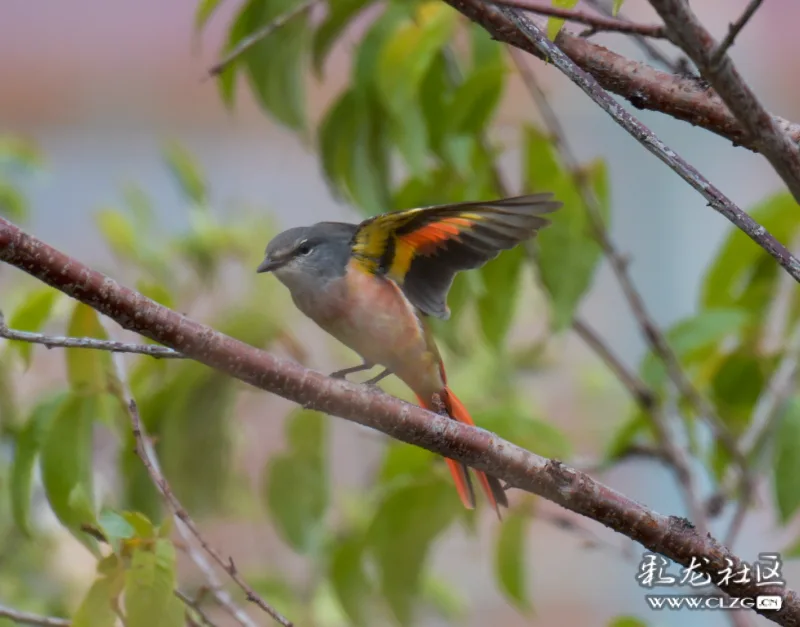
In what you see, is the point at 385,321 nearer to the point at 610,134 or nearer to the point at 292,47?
the point at 292,47

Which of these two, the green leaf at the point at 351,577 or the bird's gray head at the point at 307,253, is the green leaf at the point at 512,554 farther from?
the bird's gray head at the point at 307,253

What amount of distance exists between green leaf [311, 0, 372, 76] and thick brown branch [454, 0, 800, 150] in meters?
0.38

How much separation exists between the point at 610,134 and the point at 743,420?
5.52ft

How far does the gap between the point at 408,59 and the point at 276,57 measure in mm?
139

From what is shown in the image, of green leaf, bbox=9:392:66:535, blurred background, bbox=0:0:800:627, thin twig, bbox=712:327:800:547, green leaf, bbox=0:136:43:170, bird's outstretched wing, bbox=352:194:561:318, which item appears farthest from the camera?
blurred background, bbox=0:0:800:627

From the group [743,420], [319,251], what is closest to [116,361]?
[319,251]

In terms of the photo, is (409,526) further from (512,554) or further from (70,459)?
(70,459)

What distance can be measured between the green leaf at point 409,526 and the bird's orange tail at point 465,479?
0.44ft

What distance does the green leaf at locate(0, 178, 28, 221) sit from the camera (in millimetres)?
1398

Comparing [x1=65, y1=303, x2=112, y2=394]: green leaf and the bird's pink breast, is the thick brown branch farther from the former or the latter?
[x1=65, y1=303, x2=112, y2=394]: green leaf

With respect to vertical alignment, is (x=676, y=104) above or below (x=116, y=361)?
above

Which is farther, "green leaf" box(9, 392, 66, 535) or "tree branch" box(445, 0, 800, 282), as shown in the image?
"green leaf" box(9, 392, 66, 535)

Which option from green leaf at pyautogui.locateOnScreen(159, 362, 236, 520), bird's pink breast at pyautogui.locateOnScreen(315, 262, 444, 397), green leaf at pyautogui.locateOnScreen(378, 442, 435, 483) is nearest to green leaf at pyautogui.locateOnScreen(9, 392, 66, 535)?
green leaf at pyautogui.locateOnScreen(159, 362, 236, 520)

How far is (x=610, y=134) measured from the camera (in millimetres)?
2713
